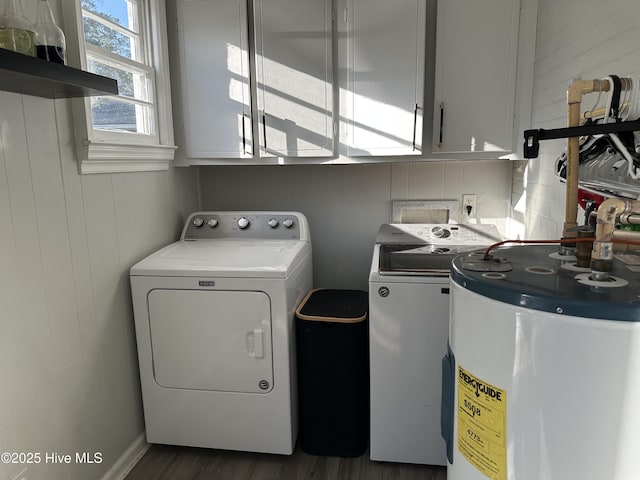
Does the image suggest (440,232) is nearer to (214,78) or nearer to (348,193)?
(348,193)

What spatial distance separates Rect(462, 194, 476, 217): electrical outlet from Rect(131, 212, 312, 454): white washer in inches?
42.1

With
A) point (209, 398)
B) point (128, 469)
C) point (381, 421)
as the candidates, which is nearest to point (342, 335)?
point (381, 421)

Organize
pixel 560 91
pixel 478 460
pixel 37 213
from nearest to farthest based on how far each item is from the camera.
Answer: pixel 478 460
pixel 37 213
pixel 560 91

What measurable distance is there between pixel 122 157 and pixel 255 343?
972mm

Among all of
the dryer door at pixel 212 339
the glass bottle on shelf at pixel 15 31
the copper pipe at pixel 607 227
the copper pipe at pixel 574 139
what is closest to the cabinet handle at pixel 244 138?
the dryer door at pixel 212 339

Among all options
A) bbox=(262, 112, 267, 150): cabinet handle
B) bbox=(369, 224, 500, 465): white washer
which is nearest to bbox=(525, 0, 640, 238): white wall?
bbox=(369, 224, 500, 465): white washer

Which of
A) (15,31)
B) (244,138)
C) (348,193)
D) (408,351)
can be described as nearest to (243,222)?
(244,138)

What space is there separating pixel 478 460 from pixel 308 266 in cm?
146

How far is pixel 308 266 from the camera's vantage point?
2.41 m

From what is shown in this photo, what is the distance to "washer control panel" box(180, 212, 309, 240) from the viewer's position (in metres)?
2.44

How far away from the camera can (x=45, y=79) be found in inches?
48.7

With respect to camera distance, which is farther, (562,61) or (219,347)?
(219,347)

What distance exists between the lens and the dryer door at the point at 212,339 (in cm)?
190

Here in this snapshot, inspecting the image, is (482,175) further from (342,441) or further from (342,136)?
(342,441)
